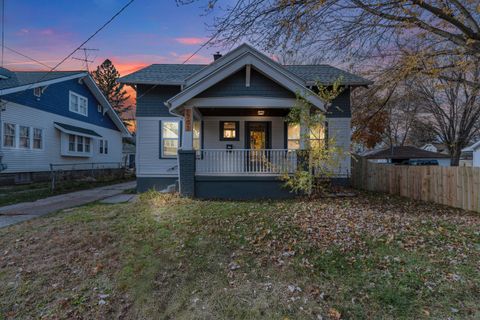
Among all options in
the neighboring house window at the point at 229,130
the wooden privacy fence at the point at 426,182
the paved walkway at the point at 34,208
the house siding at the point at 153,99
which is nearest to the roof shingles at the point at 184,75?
the house siding at the point at 153,99

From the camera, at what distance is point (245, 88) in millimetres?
9633

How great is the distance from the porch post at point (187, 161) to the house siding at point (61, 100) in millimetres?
10748

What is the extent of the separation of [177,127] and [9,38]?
26.3 feet

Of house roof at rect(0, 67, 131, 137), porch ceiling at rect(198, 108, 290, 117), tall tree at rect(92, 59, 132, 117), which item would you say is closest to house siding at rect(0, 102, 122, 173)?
house roof at rect(0, 67, 131, 137)

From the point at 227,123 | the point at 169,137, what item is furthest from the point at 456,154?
the point at 169,137

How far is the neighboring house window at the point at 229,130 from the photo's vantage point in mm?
12578

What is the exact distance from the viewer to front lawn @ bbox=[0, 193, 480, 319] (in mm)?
3512

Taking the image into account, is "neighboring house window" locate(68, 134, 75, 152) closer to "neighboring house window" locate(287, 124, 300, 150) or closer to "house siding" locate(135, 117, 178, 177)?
"house siding" locate(135, 117, 178, 177)

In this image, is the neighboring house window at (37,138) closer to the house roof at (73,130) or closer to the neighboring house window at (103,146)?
the house roof at (73,130)

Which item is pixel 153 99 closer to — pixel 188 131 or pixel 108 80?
pixel 188 131

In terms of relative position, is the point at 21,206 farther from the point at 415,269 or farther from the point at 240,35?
the point at 415,269

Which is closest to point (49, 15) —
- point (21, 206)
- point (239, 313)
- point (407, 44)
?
point (21, 206)

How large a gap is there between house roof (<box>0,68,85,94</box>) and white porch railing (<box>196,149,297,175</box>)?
35.7 ft

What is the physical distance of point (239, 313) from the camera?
341cm
